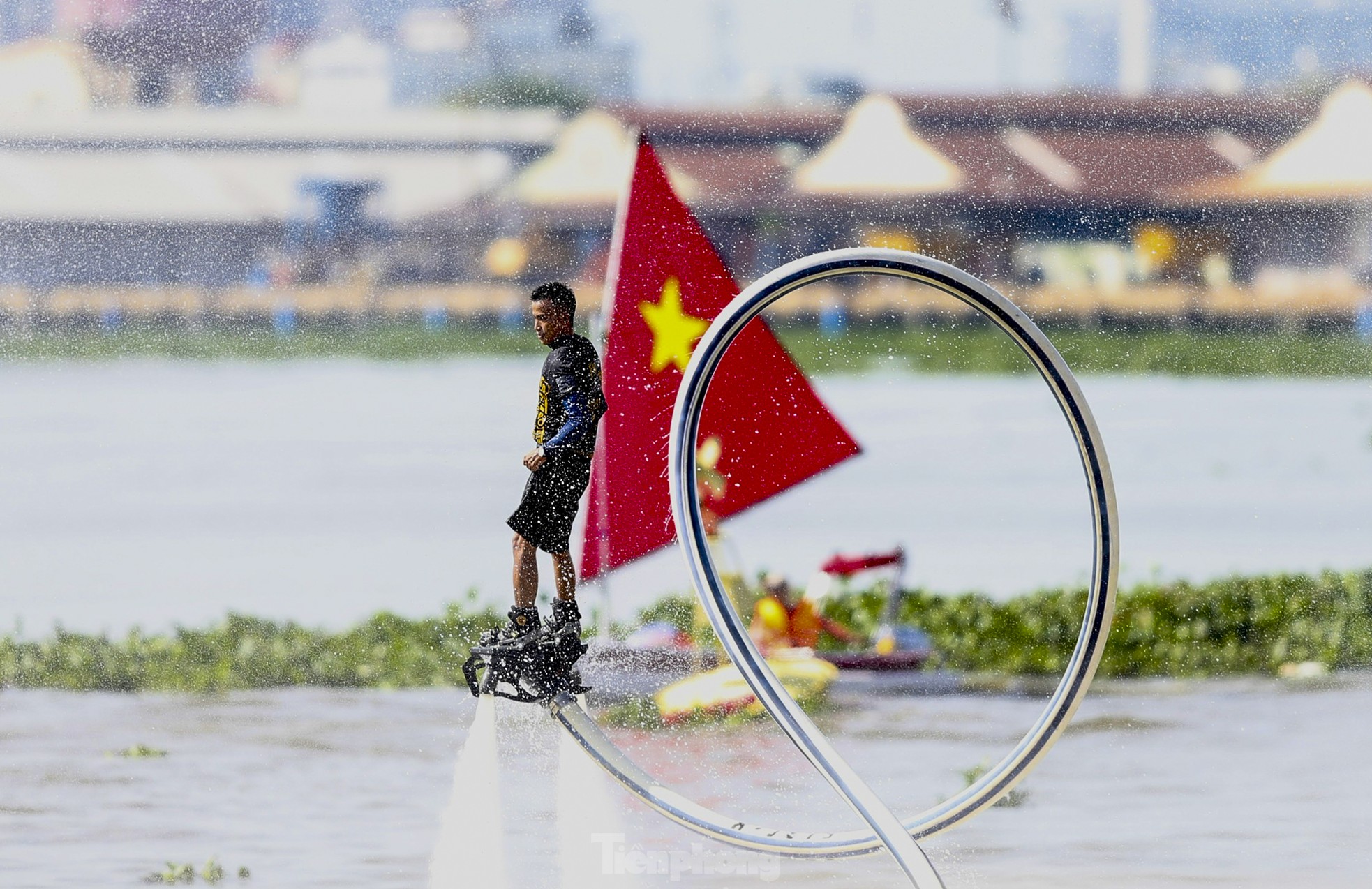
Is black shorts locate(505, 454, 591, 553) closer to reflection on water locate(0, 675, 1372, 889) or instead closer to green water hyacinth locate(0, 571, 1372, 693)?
reflection on water locate(0, 675, 1372, 889)

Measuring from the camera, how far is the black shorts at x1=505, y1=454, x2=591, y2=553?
505 centimetres

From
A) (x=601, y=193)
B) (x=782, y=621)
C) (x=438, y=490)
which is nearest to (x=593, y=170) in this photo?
(x=601, y=193)

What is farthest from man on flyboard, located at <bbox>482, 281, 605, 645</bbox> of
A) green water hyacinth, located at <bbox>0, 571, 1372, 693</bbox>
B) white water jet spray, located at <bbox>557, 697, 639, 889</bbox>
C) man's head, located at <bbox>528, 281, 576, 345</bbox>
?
green water hyacinth, located at <bbox>0, 571, 1372, 693</bbox>

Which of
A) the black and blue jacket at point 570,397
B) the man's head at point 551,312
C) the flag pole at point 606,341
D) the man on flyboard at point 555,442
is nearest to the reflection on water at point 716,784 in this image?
the flag pole at point 606,341

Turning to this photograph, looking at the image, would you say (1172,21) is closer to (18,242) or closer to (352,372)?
(352,372)

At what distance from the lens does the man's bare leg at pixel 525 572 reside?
506 cm

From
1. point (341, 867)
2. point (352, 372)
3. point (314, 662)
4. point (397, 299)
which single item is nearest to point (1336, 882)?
point (341, 867)

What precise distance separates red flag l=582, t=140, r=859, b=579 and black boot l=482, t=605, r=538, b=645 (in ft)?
2.15

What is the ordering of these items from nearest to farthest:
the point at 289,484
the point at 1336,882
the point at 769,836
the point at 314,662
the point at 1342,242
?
the point at 769,836 < the point at 1336,882 < the point at 314,662 < the point at 289,484 < the point at 1342,242

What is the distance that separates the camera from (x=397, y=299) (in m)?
19.9

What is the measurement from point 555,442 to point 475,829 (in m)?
1.60

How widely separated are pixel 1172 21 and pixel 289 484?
1353 cm

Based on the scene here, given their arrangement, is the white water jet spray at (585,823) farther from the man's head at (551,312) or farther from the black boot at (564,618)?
the man's head at (551,312)

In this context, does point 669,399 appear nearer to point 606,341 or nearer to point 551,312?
point 606,341
